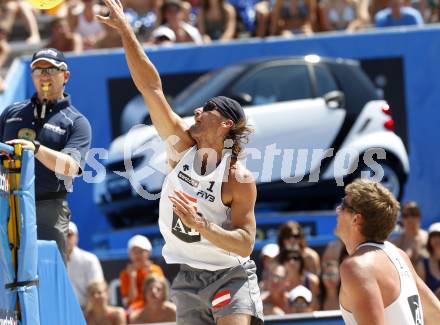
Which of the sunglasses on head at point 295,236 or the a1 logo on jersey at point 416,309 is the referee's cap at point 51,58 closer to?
the a1 logo on jersey at point 416,309

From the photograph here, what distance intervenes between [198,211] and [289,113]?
5669mm

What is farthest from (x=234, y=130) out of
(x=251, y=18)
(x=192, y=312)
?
(x=251, y=18)

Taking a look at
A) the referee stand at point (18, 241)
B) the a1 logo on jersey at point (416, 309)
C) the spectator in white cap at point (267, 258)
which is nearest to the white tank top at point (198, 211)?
the referee stand at point (18, 241)

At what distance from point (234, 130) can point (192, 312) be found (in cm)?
111

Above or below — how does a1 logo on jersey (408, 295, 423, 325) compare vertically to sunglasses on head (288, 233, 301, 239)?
below

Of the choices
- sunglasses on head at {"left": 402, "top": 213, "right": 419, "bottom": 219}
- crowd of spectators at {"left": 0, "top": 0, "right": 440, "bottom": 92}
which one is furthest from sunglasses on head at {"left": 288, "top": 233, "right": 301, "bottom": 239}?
crowd of spectators at {"left": 0, "top": 0, "right": 440, "bottom": 92}

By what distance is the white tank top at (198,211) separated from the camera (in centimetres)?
583

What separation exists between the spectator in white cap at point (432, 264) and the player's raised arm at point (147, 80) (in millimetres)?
4877

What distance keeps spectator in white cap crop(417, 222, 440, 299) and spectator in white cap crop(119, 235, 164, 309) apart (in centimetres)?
265

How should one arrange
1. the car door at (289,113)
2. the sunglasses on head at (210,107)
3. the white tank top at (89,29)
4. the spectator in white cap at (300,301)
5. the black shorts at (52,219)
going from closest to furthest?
the sunglasses on head at (210,107)
the black shorts at (52,219)
the spectator in white cap at (300,301)
the car door at (289,113)
the white tank top at (89,29)

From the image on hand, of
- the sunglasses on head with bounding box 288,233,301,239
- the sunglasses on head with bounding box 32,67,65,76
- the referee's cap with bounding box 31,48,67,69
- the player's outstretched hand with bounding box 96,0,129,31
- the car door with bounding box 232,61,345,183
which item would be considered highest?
the car door with bounding box 232,61,345,183

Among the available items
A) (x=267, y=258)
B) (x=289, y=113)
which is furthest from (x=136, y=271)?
(x=289, y=113)

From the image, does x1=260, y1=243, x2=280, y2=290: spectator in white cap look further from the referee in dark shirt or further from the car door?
the referee in dark shirt

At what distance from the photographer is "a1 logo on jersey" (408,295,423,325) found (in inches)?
190
